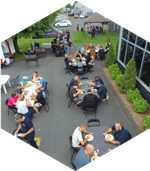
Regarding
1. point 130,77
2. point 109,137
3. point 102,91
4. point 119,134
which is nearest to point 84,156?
point 109,137

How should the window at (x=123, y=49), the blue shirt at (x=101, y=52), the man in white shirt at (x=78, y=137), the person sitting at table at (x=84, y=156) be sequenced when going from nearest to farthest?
the person sitting at table at (x=84, y=156), the man in white shirt at (x=78, y=137), the window at (x=123, y=49), the blue shirt at (x=101, y=52)

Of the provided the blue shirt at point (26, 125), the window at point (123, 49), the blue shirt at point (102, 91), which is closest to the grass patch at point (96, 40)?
the window at point (123, 49)

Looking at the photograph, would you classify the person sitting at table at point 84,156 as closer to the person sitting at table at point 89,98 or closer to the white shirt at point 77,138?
the white shirt at point 77,138

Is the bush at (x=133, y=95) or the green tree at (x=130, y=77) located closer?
the bush at (x=133, y=95)

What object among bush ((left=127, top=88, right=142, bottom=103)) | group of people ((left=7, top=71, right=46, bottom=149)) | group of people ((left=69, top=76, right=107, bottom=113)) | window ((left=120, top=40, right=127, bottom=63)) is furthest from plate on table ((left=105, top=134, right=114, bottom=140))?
window ((left=120, top=40, right=127, bottom=63))

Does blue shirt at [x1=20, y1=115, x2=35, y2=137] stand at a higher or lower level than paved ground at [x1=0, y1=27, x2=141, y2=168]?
higher

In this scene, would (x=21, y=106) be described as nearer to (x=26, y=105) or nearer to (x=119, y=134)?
(x=26, y=105)

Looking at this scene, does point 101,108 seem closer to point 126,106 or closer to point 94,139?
point 126,106

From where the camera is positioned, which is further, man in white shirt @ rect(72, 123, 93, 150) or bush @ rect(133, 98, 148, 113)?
bush @ rect(133, 98, 148, 113)

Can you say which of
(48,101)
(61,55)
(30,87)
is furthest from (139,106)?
(61,55)

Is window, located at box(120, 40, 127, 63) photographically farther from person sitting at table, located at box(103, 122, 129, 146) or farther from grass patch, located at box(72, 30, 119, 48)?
grass patch, located at box(72, 30, 119, 48)

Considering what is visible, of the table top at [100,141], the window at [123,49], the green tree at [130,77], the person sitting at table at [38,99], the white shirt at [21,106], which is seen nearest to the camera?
the table top at [100,141]

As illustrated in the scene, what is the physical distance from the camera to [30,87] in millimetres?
6957

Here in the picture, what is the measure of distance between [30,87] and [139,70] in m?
5.58
